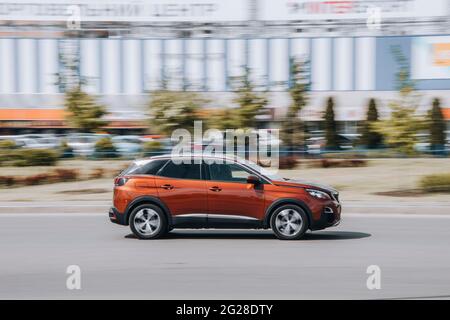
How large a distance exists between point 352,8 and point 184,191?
167 ft

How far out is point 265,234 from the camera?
1316cm

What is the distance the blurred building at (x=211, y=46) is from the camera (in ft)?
198

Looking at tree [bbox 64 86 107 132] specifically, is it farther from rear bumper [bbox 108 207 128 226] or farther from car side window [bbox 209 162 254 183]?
car side window [bbox 209 162 254 183]

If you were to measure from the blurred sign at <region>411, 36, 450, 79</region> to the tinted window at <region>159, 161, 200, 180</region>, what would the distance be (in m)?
50.8

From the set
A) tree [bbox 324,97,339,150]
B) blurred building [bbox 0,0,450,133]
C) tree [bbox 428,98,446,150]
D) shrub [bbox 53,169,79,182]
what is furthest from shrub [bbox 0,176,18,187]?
blurred building [bbox 0,0,450,133]

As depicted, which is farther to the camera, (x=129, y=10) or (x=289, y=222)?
(x=129, y=10)

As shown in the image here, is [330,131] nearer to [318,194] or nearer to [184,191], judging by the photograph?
[318,194]

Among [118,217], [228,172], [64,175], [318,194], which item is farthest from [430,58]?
[118,217]

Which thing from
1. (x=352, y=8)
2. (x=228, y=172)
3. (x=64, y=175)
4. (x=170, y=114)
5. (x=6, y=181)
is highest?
(x=352, y=8)

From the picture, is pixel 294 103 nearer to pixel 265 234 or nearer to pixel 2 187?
pixel 2 187

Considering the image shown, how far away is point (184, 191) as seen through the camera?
12367mm

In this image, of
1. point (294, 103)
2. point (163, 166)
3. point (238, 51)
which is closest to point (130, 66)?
point (238, 51)

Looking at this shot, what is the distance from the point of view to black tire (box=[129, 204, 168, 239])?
12.4 m

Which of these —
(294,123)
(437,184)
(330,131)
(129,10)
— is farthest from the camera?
(129,10)
